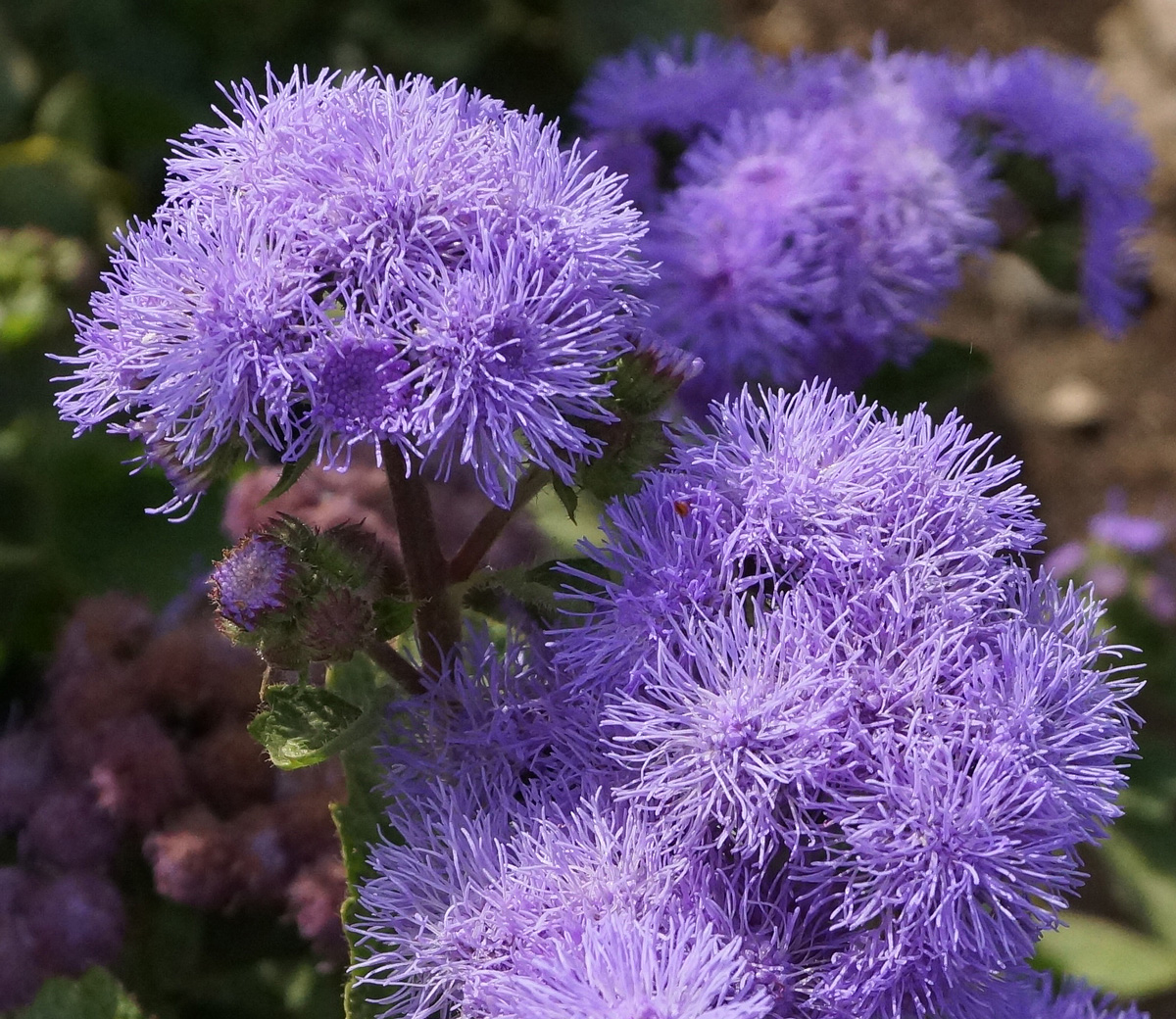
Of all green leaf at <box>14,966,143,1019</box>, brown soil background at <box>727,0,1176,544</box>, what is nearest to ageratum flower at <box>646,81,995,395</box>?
green leaf at <box>14,966,143,1019</box>

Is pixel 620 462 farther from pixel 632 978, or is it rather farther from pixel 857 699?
pixel 632 978

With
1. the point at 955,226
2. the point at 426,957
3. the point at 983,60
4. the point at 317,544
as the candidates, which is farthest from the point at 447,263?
the point at 983,60

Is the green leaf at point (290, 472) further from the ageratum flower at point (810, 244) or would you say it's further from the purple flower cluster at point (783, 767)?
the ageratum flower at point (810, 244)

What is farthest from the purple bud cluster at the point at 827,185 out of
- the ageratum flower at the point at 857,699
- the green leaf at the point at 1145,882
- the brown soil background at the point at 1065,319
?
the green leaf at the point at 1145,882

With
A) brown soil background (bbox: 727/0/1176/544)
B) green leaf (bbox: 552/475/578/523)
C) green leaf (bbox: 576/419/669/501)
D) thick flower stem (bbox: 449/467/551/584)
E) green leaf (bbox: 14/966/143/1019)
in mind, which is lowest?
green leaf (bbox: 14/966/143/1019)

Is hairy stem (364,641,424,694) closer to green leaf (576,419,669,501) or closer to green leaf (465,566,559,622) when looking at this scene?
green leaf (465,566,559,622)

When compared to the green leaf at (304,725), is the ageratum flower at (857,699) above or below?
above
